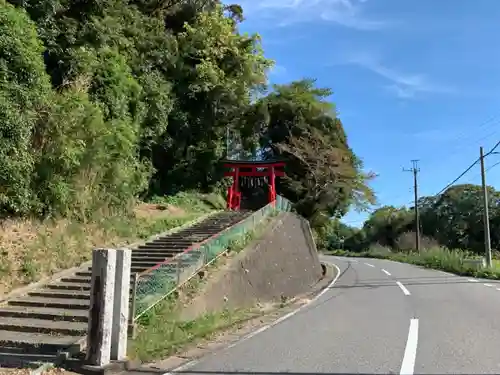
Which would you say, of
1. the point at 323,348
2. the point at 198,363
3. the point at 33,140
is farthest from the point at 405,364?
the point at 33,140

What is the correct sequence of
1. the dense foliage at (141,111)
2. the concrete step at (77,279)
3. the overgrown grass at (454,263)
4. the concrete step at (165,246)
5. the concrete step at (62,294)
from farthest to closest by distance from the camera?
the overgrown grass at (454,263) → the concrete step at (165,246) → the dense foliage at (141,111) → the concrete step at (77,279) → the concrete step at (62,294)

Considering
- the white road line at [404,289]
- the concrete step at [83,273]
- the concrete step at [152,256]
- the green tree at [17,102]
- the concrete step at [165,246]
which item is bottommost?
the white road line at [404,289]

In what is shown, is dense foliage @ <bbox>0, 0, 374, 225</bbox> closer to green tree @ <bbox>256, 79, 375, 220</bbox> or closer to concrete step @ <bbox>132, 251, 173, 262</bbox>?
green tree @ <bbox>256, 79, 375, 220</bbox>

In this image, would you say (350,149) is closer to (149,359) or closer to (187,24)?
(187,24)

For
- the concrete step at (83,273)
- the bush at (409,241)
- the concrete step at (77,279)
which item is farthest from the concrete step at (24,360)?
the bush at (409,241)

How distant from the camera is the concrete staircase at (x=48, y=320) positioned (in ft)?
25.9

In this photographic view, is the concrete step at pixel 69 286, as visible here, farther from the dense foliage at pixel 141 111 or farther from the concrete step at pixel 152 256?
the concrete step at pixel 152 256

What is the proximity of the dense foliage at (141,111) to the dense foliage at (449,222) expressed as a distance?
26.8 m

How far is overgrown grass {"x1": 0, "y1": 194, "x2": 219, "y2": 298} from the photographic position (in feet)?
41.4

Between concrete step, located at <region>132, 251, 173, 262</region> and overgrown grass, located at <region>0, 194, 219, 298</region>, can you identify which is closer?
overgrown grass, located at <region>0, 194, 219, 298</region>

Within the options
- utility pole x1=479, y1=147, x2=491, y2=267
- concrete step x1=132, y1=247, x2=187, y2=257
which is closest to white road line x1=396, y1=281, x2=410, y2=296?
concrete step x1=132, y1=247, x2=187, y2=257

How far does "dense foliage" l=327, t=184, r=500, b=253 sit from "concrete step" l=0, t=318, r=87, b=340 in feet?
170

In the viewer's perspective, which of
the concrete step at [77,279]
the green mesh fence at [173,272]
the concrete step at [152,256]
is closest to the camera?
the green mesh fence at [173,272]

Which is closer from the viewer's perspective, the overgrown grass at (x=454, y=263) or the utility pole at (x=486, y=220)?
the overgrown grass at (x=454, y=263)
